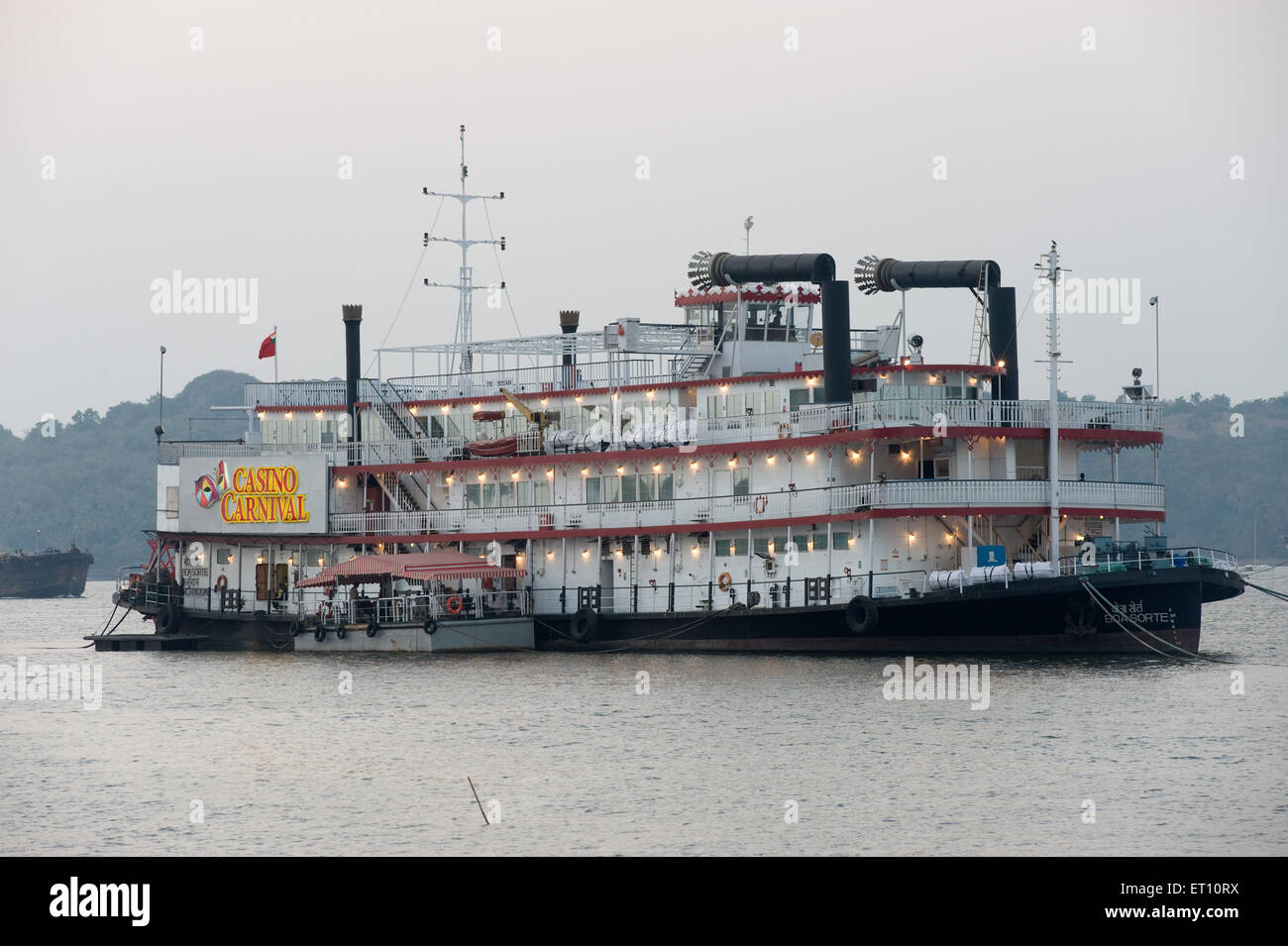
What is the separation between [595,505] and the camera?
56969 mm

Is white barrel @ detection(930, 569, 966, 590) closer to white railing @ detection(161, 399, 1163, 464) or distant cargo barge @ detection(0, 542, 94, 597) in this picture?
white railing @ detection(161, 399, 1163, 464)

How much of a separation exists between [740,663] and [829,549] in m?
4.58

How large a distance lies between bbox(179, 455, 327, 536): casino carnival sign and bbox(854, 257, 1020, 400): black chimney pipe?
21.8 m

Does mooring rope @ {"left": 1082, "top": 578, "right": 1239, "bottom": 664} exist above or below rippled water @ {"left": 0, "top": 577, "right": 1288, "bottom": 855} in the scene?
above

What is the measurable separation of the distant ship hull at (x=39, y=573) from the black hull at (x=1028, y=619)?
425ft

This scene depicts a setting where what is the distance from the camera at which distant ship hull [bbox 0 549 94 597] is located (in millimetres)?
164875

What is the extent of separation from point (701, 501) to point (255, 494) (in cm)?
1756

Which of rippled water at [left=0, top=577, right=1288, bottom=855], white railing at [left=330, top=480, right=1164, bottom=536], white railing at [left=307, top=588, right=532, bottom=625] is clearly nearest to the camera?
rippled water at [left=0, top=577, right=1288, bottom=855]

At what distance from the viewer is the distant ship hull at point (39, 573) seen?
16488cm

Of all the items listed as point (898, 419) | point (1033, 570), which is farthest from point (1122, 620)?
point (898, 419)

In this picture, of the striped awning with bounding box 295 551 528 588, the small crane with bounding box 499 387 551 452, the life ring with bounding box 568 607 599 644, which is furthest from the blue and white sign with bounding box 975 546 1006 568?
the small crane with bounding box 499 387 551 452

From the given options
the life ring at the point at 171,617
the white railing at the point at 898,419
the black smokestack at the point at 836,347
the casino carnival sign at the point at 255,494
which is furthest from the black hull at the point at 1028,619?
the life ring at the point at 171,617

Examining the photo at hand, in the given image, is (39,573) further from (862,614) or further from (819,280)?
(862,614)

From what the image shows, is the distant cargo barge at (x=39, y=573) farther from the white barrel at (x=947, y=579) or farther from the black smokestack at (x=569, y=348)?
the white barrel at (x=947, y=579)
